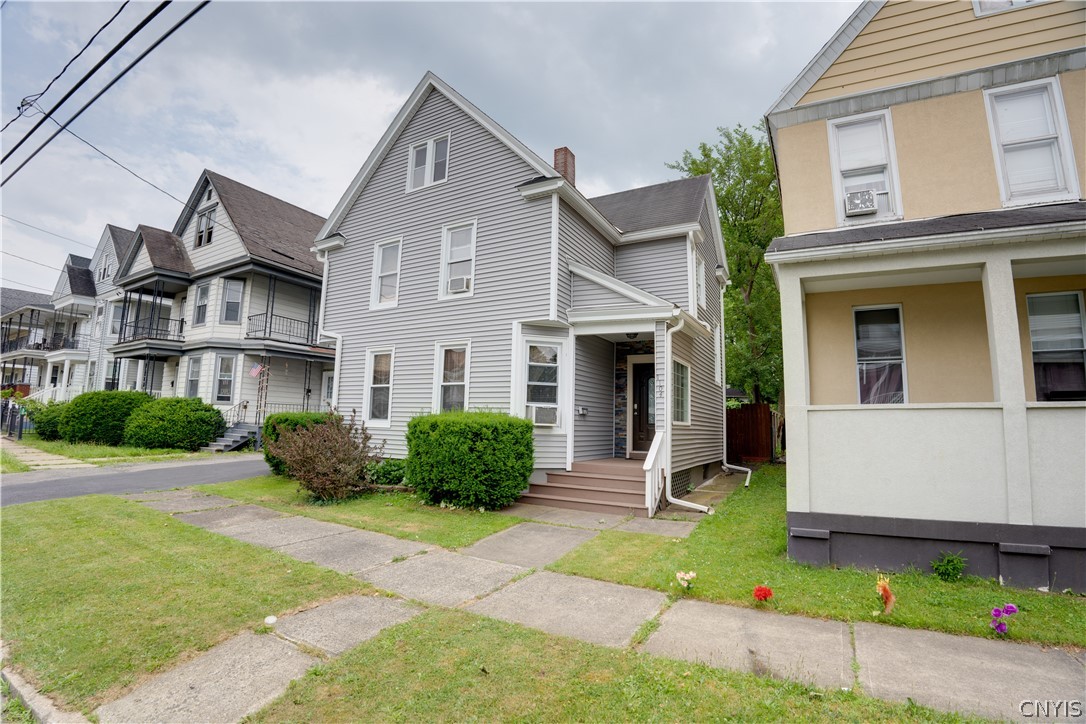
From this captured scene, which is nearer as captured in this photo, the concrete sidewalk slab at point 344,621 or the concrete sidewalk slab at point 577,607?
the concrete sidewalk slab at point 344,621

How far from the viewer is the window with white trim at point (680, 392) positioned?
10133 mm

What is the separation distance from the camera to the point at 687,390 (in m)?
11.3

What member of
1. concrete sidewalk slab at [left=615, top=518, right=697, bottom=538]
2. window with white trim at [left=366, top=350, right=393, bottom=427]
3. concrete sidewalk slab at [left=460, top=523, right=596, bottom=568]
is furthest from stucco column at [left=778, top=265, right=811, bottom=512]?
window with white trim at [left=366, top=350, right=393, bottom=427]

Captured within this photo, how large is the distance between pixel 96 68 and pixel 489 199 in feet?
22.0

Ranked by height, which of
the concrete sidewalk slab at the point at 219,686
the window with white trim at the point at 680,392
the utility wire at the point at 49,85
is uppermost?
the utility wire at the point at 49,85

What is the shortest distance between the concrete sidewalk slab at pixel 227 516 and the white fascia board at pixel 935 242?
8.53 m

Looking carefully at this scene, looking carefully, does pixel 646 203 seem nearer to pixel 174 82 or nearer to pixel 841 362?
pixel 841 362

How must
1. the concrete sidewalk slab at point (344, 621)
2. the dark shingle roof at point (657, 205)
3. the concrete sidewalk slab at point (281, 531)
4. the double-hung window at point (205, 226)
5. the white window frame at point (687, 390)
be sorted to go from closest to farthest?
the concrete sidewalk slab at point (344, 621), the concrete sidewalk slab at point (281, 531), the white window frame at point (687, 390), the dark shingle roof at point (657, 205), the double-hung window at point (205, 226)

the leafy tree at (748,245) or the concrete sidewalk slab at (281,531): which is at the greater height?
the leafy tree at (748,245)

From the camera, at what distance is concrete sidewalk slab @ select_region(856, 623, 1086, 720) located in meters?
2.99

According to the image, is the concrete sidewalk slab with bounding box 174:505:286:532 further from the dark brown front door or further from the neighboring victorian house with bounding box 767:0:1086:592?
the neighboring victorian house with bounding box 767:0:1086:592

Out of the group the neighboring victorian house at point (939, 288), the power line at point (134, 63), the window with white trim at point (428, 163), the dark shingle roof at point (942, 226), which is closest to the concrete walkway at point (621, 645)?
A: the neighboring victorian house at point (939, 288)

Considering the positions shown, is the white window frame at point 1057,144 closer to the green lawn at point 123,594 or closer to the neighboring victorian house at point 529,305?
the neighboring victorian house at point 529,305

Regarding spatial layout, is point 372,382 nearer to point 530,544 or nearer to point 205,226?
point 530,544
